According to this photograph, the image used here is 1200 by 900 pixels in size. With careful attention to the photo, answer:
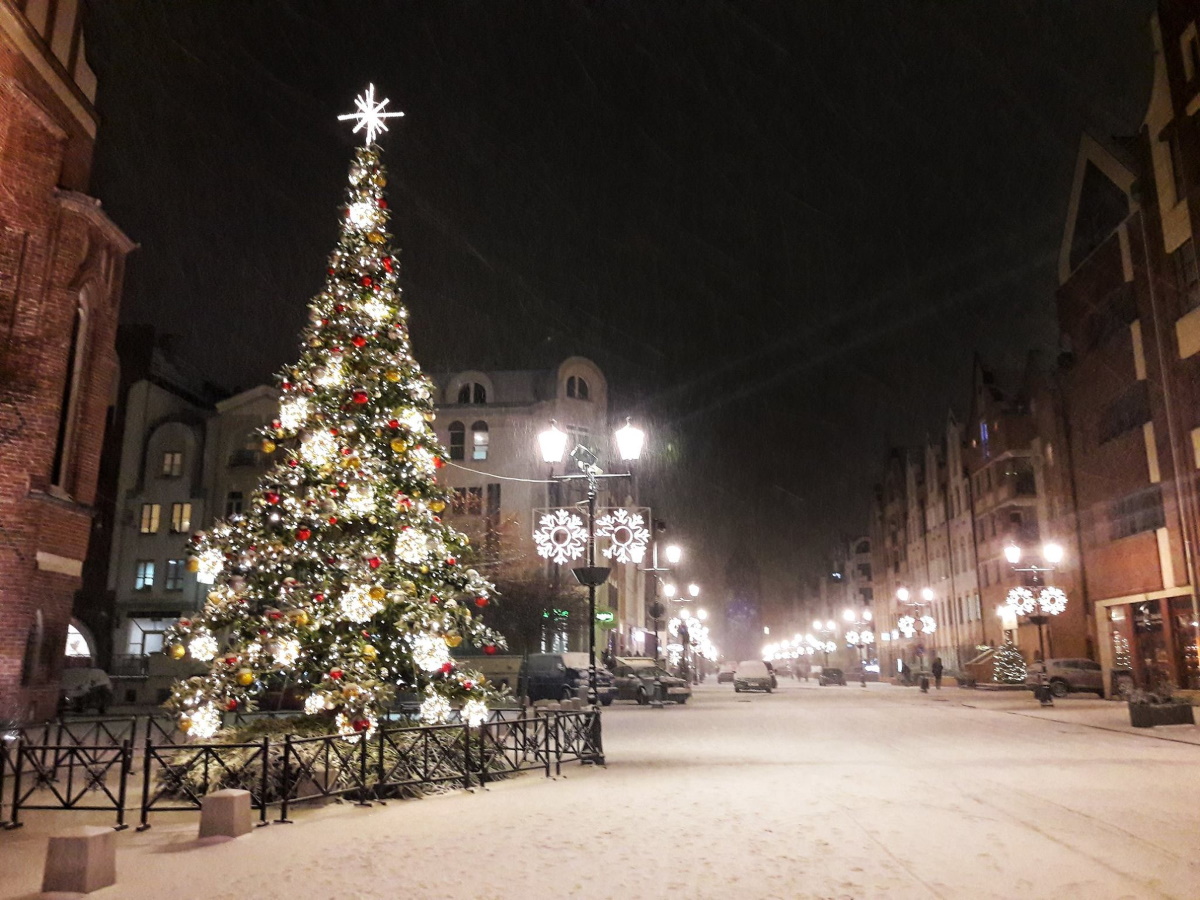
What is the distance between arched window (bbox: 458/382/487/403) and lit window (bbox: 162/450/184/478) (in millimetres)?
14632

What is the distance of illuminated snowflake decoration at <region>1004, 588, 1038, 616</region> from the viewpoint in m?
34.9

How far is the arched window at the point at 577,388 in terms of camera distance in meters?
54.2

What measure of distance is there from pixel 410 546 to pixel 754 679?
41033 mm

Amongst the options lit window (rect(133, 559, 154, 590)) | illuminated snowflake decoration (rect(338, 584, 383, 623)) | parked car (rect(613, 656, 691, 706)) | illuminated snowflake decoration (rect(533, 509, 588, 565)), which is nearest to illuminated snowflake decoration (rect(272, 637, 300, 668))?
illuminated snowflake decoration (rect(338, 584, 383, 623))

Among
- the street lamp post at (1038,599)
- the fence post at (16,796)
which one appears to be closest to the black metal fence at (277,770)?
the fence post at (16,796)

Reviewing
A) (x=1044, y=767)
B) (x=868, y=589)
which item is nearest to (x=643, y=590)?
(x=868, y=589)

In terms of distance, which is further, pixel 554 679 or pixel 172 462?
pixel 172 462

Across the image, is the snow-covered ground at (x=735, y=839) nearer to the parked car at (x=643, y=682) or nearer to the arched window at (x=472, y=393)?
the parked car at (x=643, y=682)

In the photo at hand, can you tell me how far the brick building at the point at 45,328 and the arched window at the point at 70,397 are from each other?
29 mm

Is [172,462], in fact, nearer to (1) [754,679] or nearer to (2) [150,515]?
(2) [150,515]

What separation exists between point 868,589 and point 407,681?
3769 inches

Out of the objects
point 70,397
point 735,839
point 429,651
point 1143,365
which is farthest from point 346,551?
point 1143,365

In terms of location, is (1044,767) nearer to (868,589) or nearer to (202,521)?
(202,521)

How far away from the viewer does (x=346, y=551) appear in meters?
13.2
